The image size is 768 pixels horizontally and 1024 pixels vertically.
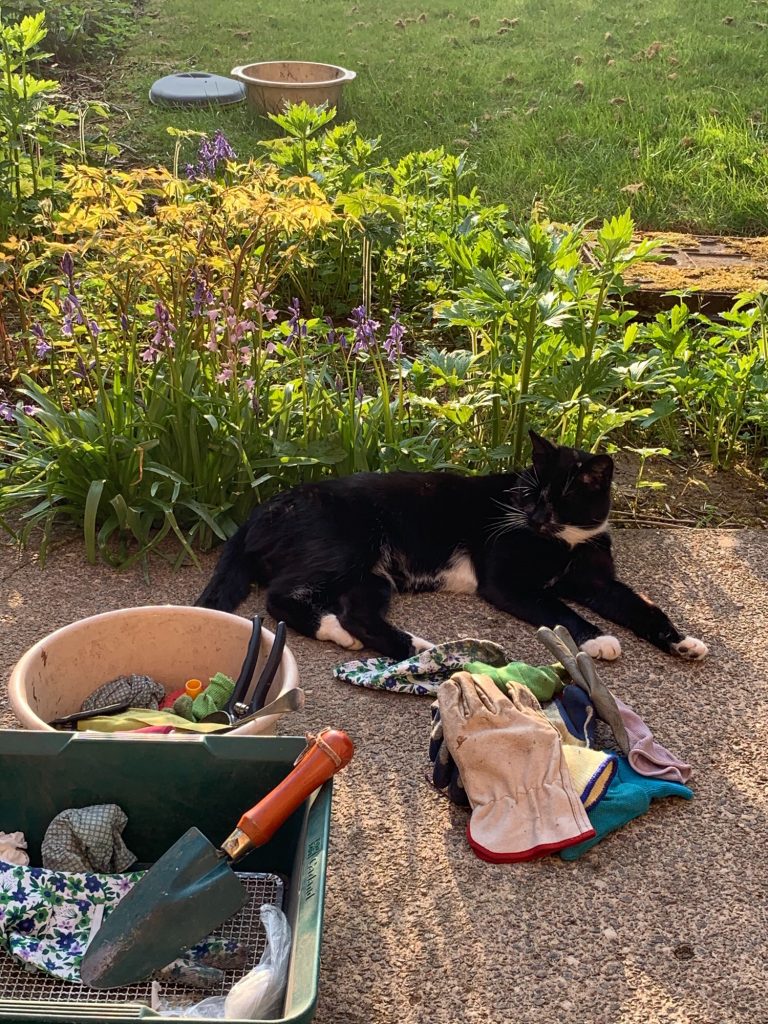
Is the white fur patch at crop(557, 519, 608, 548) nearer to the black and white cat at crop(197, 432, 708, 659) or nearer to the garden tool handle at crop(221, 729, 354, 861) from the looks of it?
the black and white cat at crop(197, 432, 708, 659)

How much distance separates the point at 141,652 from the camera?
289 cm

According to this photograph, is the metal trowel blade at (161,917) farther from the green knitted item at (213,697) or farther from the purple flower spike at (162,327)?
the purple flower spike at (162,327)

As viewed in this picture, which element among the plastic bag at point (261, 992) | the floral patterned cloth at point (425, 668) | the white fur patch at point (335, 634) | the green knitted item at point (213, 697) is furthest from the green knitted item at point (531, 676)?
the plastic bag at point (261, 992)

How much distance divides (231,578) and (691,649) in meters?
1.39

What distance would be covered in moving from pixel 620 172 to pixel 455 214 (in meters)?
2.07

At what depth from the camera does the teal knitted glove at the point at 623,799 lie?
2.46 m

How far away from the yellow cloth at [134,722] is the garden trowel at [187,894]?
511 mm

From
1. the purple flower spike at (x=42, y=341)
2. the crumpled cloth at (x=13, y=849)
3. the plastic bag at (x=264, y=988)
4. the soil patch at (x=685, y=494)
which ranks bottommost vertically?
the soil patch at (x=685, y=494)

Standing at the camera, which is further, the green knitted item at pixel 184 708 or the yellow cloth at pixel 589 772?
the green knitted item at pixel 184 708

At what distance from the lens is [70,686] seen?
2.79 m

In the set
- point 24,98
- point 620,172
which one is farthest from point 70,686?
point 620,172

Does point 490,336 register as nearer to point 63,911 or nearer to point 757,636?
point 757,636

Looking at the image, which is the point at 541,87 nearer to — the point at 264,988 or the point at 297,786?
the point at 297,786

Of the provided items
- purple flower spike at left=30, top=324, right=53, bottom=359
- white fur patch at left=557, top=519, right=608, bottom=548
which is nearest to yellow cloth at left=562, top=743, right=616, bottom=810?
white fur patch at left=557, top=519, right=608, bottom=548
